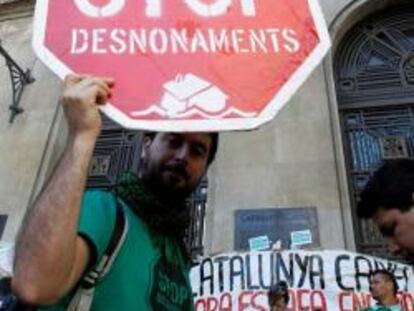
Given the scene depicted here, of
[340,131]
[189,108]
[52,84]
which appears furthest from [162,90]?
[52,84]

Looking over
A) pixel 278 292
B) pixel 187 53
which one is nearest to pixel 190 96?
pixel 187 53

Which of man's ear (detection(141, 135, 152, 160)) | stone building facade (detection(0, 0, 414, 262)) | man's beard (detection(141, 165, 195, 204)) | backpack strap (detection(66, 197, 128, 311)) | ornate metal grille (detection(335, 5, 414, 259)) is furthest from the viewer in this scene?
ornate metal grille (detection(335, 5, 414, 259))

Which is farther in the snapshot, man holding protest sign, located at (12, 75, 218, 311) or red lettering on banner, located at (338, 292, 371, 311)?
red lettering on banner, located at (338, 292, 371, 311)

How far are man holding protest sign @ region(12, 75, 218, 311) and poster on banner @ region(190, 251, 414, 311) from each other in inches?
114

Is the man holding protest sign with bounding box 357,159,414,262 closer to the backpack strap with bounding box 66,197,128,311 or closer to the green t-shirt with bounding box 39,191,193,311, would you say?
the green t-shirt with bounding box 39,191,193,311

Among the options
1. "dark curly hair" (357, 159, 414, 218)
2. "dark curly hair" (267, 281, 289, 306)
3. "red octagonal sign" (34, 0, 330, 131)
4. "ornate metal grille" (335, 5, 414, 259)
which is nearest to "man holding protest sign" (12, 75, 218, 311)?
"red octagonal sign" (34, 0, 330, 131)

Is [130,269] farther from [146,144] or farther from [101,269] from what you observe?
[146,144]

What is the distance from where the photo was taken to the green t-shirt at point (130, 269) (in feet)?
4.58

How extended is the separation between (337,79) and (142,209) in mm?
6308

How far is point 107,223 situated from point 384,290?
369 cm

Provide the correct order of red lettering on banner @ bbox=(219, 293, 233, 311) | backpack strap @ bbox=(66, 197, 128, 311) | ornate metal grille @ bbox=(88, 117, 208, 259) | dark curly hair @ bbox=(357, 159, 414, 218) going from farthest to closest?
ornate metal grille @ bbox=(88, 117, 208, 259) < red lettering on banner @ bbox=(219, 293, 233, 311) < dark curly hair @ bbox=(357, 159, 414, 218) < backpack strap @ bbox=(66, 197, 128, 311)

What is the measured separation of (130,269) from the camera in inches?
59.1

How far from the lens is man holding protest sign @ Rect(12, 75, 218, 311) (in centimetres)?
123

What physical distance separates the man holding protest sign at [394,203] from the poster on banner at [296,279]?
2.17 m
